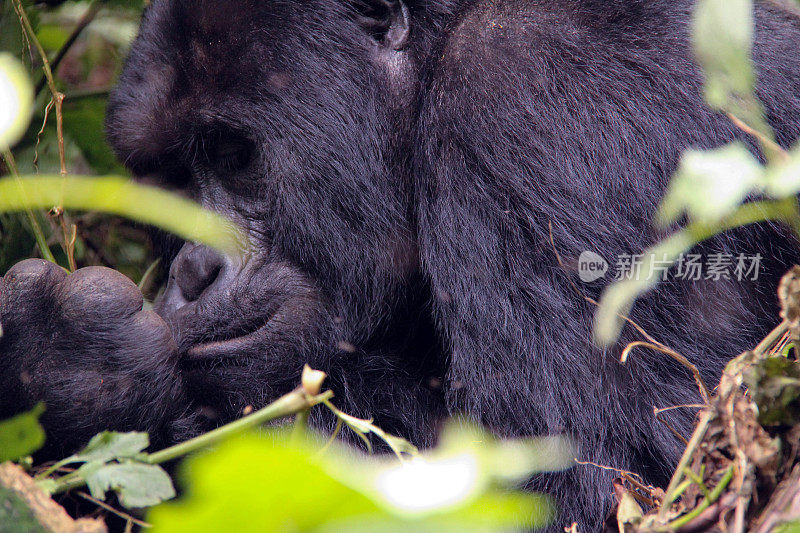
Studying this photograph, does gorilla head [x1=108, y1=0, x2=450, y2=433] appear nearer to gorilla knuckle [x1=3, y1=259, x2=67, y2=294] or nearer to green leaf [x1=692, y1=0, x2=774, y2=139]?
gorilla knuckle [x1=3, y1=259, x2=67, y2=294]

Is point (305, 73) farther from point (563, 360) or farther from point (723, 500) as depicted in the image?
point (723, 500)

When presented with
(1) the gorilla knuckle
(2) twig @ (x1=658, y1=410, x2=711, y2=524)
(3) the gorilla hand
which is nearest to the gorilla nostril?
(3) the gorilla hand

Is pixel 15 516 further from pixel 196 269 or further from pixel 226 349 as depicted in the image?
pixel 196 269

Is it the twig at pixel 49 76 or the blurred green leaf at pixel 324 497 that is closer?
the blurred green leaf at pixel 324 497

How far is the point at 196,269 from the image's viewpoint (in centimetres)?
204

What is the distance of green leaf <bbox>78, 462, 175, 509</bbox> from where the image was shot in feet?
3.84

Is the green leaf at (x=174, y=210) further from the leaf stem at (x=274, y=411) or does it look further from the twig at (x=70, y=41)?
the leaf stem at (x=274, y=411)

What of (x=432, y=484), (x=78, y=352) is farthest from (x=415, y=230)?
(x=432, y=484)

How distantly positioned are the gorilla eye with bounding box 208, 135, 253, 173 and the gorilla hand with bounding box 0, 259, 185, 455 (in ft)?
1.51

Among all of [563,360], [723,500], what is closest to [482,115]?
[563,360]

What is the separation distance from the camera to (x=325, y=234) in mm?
1909

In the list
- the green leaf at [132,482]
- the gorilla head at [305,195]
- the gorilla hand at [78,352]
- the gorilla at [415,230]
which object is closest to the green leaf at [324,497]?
the green leaf at [132,482]

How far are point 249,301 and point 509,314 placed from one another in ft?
2.30

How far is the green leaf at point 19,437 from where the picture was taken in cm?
124
